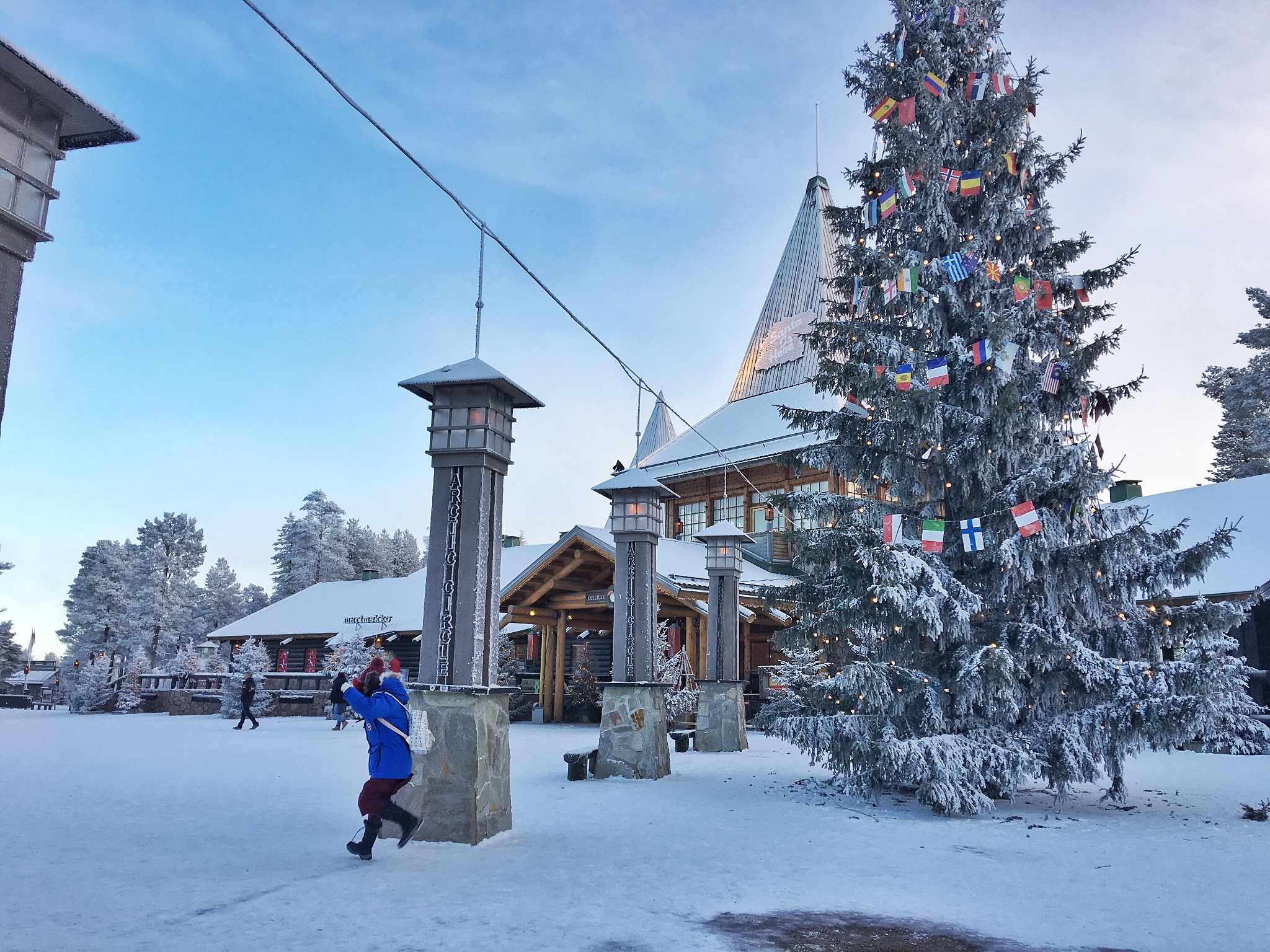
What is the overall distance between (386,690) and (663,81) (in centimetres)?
866

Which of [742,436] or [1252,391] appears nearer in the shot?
[1252,391]

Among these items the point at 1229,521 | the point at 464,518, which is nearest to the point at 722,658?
the point at 464,518

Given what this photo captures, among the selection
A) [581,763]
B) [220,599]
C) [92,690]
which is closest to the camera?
[581,763]

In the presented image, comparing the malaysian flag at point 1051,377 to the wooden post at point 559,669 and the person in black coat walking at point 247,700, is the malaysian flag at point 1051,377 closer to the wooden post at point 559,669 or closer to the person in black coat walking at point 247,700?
the wooden post at point 559,669

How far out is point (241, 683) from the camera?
997 inches

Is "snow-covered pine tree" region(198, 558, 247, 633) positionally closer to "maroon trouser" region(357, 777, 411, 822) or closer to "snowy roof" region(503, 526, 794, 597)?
"snowy roof" region(503, 526, 794, 597)

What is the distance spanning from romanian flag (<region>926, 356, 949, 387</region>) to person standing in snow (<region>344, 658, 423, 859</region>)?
21.7ft

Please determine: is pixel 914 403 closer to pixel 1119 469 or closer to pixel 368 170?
pixel 1119 469

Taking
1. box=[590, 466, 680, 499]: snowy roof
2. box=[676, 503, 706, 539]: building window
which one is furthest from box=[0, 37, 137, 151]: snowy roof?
box=[676, 503, 706, 539]: building window

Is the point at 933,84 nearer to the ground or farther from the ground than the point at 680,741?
farther from the ground

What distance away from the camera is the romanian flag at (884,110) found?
33.4ft

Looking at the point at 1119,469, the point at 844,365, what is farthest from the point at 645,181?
the point at 1119,469

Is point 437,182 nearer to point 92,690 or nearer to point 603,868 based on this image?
point 603,868

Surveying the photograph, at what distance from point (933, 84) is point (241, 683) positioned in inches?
959
